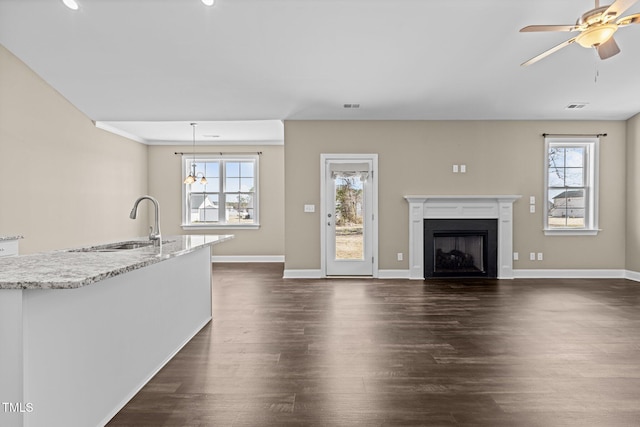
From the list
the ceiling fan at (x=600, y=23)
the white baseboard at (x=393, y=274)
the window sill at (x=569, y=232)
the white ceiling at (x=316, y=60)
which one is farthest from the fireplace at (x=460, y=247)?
the ceiling fan at (x=600, y=23)

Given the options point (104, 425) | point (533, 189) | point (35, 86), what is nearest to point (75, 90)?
point (35, 86)

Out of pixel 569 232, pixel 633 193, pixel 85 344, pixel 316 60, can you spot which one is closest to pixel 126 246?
pixel 85 344

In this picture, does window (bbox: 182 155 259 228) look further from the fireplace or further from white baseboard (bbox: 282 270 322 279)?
the fireplace

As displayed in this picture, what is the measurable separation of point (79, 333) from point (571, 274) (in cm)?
693

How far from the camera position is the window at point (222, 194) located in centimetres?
823

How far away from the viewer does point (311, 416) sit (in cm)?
205

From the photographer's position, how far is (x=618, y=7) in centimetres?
253

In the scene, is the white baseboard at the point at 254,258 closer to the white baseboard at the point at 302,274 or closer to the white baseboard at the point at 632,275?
the white baseboard at the point at 302,274

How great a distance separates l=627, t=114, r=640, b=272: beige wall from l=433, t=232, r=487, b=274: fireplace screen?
235 centimetres

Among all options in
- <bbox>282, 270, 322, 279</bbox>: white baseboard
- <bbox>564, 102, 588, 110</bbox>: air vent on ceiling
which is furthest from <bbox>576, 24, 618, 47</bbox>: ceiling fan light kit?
<bbox>282, 270, 322, 279</bbox>: white baseboard

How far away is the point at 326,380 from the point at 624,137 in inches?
263

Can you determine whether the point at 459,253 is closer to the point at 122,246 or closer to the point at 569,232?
the point at 569,232

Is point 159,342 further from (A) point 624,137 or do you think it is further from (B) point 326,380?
(A) point 624,137

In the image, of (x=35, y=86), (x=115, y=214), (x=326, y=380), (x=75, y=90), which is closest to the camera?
(x=326, y=380)
